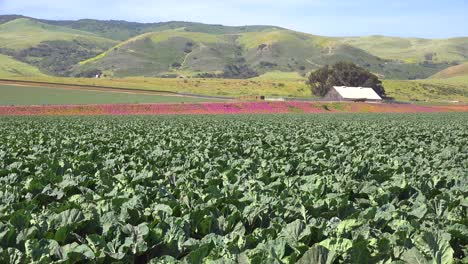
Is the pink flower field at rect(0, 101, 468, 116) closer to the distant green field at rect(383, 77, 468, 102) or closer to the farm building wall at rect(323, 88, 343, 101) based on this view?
the farm building wall at rect(323, 88, 343, 101)

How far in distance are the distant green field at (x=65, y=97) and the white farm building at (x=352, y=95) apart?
115 ft

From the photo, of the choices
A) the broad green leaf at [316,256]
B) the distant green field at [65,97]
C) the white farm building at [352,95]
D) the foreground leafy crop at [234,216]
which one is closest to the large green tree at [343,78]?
the white farm building at [352,95]

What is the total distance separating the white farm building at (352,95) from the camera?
372 ft

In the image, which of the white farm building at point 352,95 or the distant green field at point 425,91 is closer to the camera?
the white farm building at point 352,95

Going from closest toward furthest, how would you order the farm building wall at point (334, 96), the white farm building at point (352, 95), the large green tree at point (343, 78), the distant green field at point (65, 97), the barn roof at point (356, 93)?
the distant green field at point (65, 97)
the white farm building at point (352, 95)
the barn roof at point (356, 93)
the farm building wall at point (334, 96)
the large green tree at point (343, 78)

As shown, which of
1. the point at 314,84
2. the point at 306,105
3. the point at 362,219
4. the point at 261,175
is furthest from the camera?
the point at 314,84

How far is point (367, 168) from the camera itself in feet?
39.3

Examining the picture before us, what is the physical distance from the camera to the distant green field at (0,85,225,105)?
3204 inches

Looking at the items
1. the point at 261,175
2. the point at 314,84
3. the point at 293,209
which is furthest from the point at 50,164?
the point at 314,84

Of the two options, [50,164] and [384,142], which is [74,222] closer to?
[50,164]

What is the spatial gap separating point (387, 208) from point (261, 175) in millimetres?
3892

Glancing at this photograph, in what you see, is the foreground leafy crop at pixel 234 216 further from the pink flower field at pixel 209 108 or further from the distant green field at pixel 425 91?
the distant green field at pixel 425 91

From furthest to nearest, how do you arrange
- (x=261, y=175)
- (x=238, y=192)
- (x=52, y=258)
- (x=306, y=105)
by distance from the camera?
(x=306, y=105) → (x=261, y=175) → (x=238, y=192) → (x=52, y=258)

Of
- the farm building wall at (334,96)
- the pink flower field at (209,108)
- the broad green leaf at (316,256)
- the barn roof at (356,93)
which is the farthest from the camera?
the farm building wall at (334,96)
